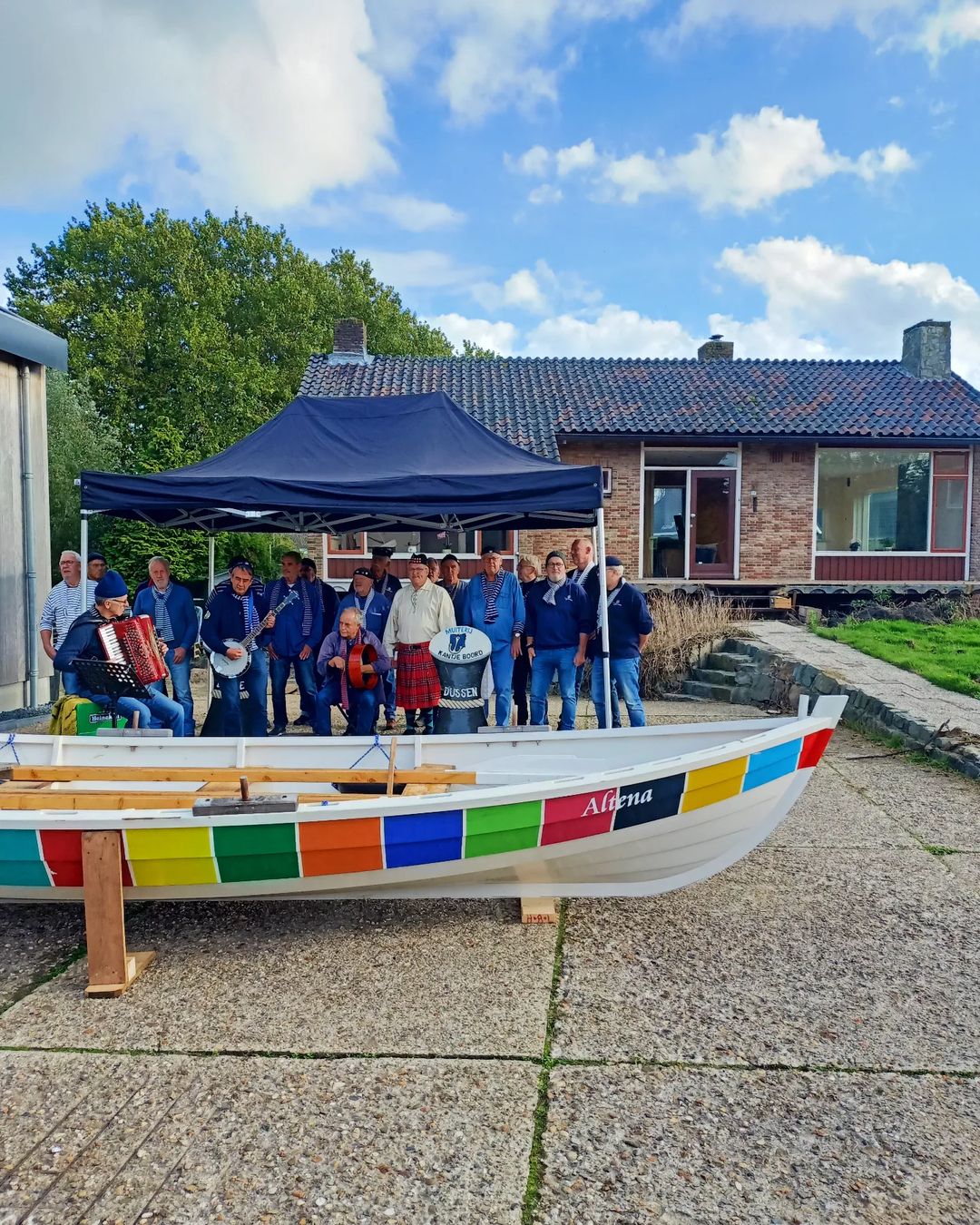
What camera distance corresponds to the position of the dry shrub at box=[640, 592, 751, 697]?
35.9 feet

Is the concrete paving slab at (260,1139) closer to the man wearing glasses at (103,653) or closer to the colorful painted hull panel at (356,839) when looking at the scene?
the colorful painted hull panel at (356,839)

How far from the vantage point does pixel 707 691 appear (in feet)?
34.6

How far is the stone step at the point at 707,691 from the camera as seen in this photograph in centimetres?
1034

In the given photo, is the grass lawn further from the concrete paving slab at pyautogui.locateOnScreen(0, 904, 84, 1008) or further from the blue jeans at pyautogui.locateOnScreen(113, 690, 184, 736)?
the concrete paving slab at pyautogui.locateOnScreen(0, 904, 84, 1008)

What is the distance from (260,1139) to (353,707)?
4396 millimetres

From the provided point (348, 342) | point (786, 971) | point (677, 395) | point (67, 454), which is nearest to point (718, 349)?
point (677, 395)

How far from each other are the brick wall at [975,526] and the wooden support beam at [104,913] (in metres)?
17.0

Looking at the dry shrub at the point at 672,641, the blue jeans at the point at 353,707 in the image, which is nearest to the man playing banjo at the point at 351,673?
the blue jeans at the point at 353,707

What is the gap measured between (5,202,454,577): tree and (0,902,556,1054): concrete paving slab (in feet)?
77.9

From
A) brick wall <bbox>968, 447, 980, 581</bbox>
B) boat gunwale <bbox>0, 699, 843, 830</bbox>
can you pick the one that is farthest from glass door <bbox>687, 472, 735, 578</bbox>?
boat gunwale <bbox>0, 699, 843, 830</bbox>

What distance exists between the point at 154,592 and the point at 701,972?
5.60m

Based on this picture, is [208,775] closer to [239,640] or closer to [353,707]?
[353,707]

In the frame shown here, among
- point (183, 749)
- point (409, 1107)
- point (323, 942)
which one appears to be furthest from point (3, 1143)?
point (183, 749)

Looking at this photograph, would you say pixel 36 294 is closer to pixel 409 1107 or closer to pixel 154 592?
pixel 154 592
